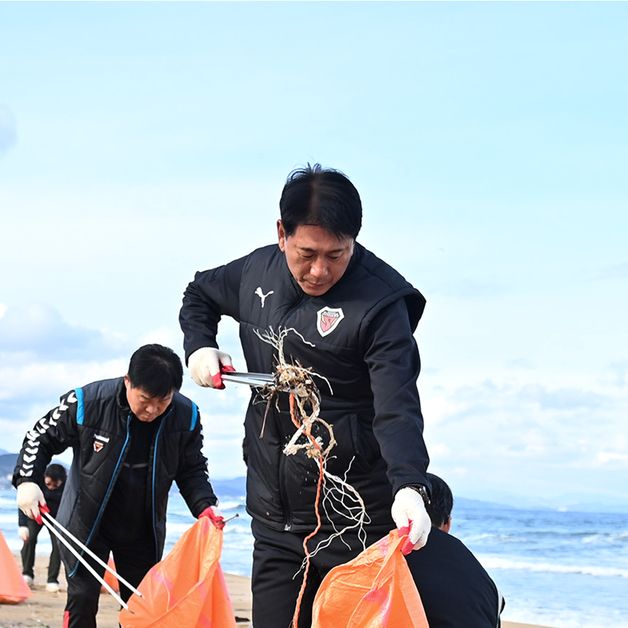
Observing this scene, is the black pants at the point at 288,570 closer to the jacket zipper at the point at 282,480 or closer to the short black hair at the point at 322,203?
the jacket zipper at the point at 282,480

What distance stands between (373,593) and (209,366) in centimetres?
87

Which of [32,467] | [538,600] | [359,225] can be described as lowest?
[538,600]

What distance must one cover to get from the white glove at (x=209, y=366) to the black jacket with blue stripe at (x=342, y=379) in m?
0.08

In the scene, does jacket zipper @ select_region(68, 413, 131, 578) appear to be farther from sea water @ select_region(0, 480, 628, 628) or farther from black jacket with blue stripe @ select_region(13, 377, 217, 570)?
sea water @ select_region(0, 480, 628, 628)

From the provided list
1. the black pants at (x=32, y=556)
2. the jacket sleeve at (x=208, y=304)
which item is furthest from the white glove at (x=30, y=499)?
the black pants at (x=32, y=556)

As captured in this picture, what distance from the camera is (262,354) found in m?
3.52

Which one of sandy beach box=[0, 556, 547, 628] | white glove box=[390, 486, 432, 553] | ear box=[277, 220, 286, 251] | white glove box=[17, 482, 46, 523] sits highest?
ear box=[277, 220, 286, 251]

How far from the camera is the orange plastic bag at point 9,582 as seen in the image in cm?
809

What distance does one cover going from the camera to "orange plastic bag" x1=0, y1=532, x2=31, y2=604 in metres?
8.09

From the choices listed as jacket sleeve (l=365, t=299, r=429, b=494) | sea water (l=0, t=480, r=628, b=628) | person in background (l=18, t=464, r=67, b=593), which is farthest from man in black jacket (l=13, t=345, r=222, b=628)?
sea water (l=0, t=480, r=628, b=628)

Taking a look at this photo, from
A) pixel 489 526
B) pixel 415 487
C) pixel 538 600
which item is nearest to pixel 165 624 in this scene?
pixel 415 487

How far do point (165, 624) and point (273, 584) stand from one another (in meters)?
1.73

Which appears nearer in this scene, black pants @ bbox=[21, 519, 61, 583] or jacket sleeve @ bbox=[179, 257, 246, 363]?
jacket sleeve @ bbox=[179, 257, 246, 363]

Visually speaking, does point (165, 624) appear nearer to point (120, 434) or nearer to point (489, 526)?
point (120, 434)
